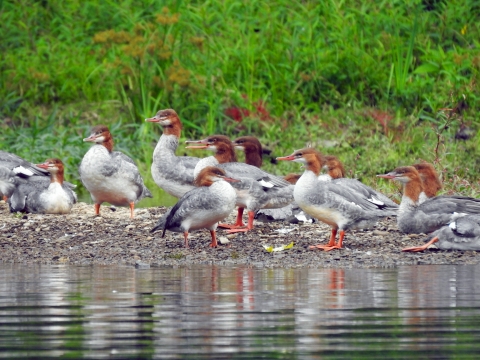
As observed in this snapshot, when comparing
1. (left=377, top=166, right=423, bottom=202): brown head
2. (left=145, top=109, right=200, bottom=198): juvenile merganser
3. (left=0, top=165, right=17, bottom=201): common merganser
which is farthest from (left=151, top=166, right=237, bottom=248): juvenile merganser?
(left=0, top=165, right=17, bottom=201): common merganser

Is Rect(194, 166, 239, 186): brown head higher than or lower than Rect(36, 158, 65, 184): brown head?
lower

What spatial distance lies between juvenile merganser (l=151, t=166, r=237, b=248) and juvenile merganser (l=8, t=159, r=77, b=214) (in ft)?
8.49

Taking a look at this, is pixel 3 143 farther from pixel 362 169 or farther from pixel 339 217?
pixel 339 217

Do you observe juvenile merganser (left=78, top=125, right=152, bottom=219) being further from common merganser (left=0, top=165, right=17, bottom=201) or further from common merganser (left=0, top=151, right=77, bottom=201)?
common merganser (left=0, top=165, right=17, bottom=201)

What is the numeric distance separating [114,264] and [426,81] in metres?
8.90

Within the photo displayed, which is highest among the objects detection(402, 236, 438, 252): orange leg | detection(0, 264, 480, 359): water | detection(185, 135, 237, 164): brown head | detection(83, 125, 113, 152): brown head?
detection(83, 125, 113, 152): brown head

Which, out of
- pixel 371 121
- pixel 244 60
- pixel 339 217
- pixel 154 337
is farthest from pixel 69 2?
pixel 154 337

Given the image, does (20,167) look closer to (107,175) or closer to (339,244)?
(107,175)

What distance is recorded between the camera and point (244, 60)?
18.3 metres

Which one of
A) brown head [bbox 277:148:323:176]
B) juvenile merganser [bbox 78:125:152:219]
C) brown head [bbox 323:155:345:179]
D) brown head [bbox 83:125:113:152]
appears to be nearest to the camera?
brown head [bbox 277:148:323:176]

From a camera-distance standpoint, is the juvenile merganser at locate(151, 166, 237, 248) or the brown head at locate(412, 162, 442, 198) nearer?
the juvenile merganser at locate(151, 166, 237, 248)

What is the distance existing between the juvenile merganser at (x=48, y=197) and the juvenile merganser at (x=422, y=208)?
4.00m

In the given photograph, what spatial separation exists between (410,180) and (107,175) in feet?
11.3

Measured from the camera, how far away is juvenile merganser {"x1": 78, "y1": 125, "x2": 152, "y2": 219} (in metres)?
12.5
